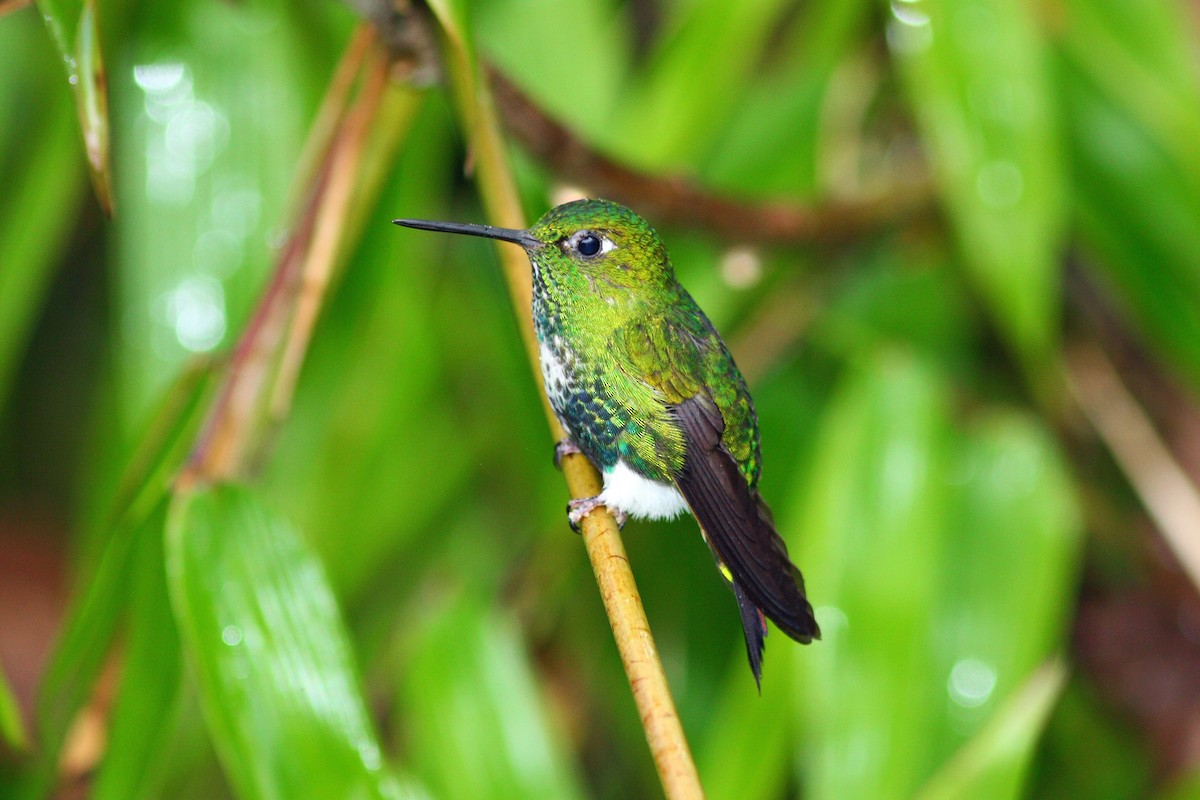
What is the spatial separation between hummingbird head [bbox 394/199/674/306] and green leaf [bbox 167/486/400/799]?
354 mm

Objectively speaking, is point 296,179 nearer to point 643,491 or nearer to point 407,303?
point 407,303

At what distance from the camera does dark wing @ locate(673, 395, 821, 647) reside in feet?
2.93

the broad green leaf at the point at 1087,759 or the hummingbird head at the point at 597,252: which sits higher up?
the hummingbird head at the point at 597,252

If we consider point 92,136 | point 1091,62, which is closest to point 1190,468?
point 1091,62

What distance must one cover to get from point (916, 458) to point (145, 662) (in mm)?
942

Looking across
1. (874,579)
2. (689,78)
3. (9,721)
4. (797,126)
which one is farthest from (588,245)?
(797,126)

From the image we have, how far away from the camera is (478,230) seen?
0.95 metres

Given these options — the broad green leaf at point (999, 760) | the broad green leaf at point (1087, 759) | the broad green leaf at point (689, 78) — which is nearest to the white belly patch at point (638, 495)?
the broad green leaf at point (999, 760)

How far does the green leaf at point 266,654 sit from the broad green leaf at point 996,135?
935mm

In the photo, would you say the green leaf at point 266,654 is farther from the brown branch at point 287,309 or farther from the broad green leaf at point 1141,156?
the broad green leaf at point 1141,156

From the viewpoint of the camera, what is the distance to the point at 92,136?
0.90 meters

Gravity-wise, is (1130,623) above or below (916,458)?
below

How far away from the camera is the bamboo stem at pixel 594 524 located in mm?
733

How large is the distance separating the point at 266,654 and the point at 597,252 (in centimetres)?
47
